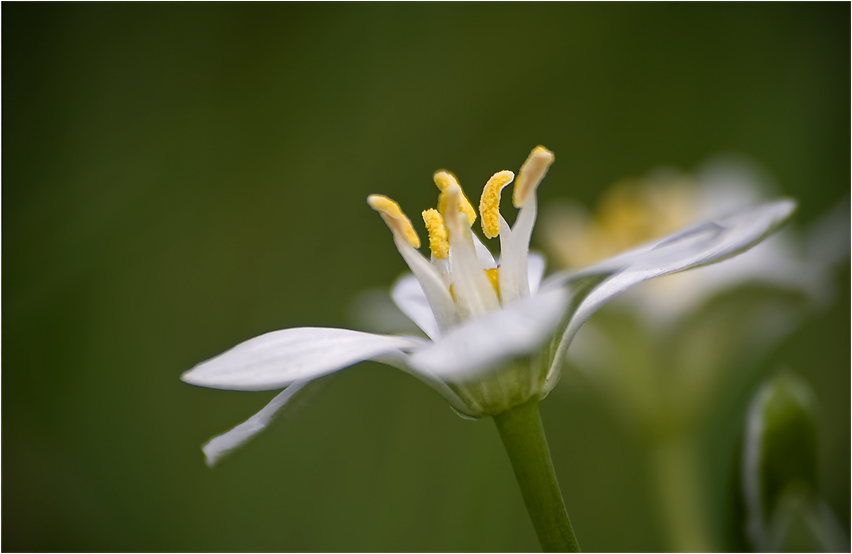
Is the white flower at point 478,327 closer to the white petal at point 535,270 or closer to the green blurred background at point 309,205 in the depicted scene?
the white petal at point 535,270

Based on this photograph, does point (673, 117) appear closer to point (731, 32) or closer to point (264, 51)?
point (731, 32)

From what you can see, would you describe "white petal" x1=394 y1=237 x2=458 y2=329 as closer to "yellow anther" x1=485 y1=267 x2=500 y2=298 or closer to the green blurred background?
"yellow anther" x1=485 y1=267 x2=500 y2=298

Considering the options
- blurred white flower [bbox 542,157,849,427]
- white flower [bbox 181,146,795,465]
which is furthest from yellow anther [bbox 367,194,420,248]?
blurred white flower [bbox 542,157,849,427]

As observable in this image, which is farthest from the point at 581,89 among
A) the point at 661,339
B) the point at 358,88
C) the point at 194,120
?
the point at 661,339

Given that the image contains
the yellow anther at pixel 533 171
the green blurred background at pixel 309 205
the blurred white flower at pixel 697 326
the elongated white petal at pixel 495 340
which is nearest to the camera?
the elongated white petal at pixel 495 340

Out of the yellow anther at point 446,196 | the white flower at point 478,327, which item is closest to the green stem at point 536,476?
the white flower at point 478,327
